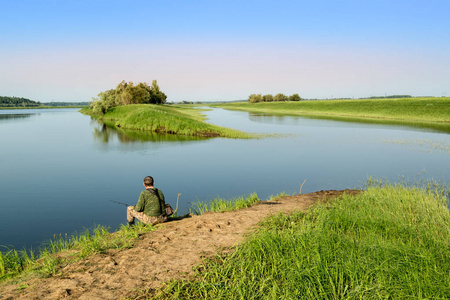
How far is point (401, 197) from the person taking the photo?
36.0 ft

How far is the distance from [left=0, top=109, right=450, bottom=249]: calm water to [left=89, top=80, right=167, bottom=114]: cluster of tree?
54934 millimetres

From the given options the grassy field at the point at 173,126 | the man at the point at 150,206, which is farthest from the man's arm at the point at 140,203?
the grassy field at the point at 173,126

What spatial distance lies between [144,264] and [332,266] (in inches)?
147

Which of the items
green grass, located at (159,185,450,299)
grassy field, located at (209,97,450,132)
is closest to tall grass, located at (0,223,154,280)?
green grass, located at (159,185,450,299)

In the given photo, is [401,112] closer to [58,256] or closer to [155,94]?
[58,256]

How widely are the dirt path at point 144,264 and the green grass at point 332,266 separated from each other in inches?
21.2

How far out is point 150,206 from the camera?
9406 mm

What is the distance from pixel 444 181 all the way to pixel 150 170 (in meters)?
16.2

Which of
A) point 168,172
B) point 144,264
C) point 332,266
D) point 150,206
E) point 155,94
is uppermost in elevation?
point 155,94

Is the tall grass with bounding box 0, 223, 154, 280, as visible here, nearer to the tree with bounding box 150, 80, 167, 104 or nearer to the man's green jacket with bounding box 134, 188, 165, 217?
the man's green jacket with bounding box 134, 188, 165, 217

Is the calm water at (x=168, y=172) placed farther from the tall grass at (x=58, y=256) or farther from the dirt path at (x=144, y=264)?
the dirt path at (x=144, y=264)

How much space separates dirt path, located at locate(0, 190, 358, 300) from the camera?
562 cm

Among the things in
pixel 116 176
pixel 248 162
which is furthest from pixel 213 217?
pixel 248 162

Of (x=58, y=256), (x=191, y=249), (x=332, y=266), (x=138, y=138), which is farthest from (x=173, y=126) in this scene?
(x=332, y=266)
